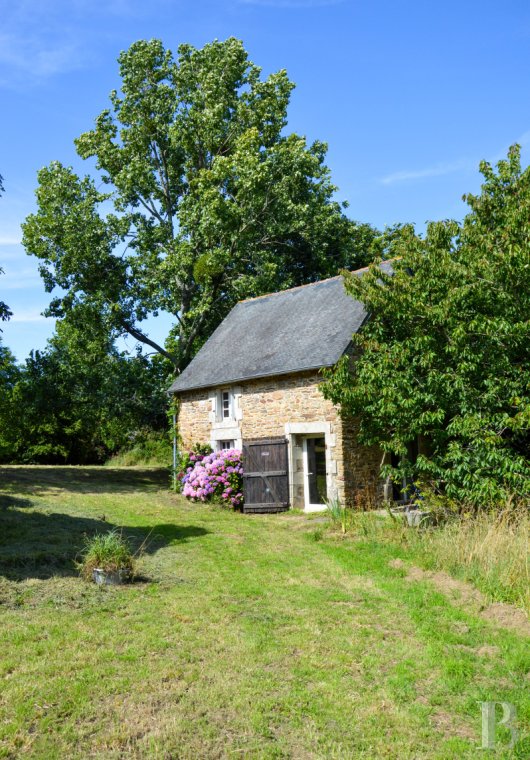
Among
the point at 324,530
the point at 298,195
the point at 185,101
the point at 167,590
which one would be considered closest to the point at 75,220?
the point at 185,101

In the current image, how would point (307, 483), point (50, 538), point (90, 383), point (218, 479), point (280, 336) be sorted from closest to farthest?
point (50, 538), point (307, 483), point (218, 479), point (280, 336), point (90, 383)

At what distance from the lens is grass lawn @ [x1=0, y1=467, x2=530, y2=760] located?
4289 mm

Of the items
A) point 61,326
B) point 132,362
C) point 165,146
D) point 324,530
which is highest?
point 165,146

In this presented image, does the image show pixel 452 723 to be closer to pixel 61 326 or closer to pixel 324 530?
pixel 324 530

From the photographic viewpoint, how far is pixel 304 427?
15.4 m

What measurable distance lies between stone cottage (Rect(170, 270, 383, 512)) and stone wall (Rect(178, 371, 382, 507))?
0.02 m

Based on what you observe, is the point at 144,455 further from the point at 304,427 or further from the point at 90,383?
the point at 304,427

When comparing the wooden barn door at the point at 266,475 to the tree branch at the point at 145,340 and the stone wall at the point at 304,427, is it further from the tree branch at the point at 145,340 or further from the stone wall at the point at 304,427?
the tree branch at the point at 145,340

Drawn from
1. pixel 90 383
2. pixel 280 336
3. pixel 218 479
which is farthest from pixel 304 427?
pixel 90 383

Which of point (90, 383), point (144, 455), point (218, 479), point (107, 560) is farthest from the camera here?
point (144, 455)

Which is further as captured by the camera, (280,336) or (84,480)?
(84,480)

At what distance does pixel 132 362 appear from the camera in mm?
23797

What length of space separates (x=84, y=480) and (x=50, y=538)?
37.3ft

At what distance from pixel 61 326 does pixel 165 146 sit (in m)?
8.60
